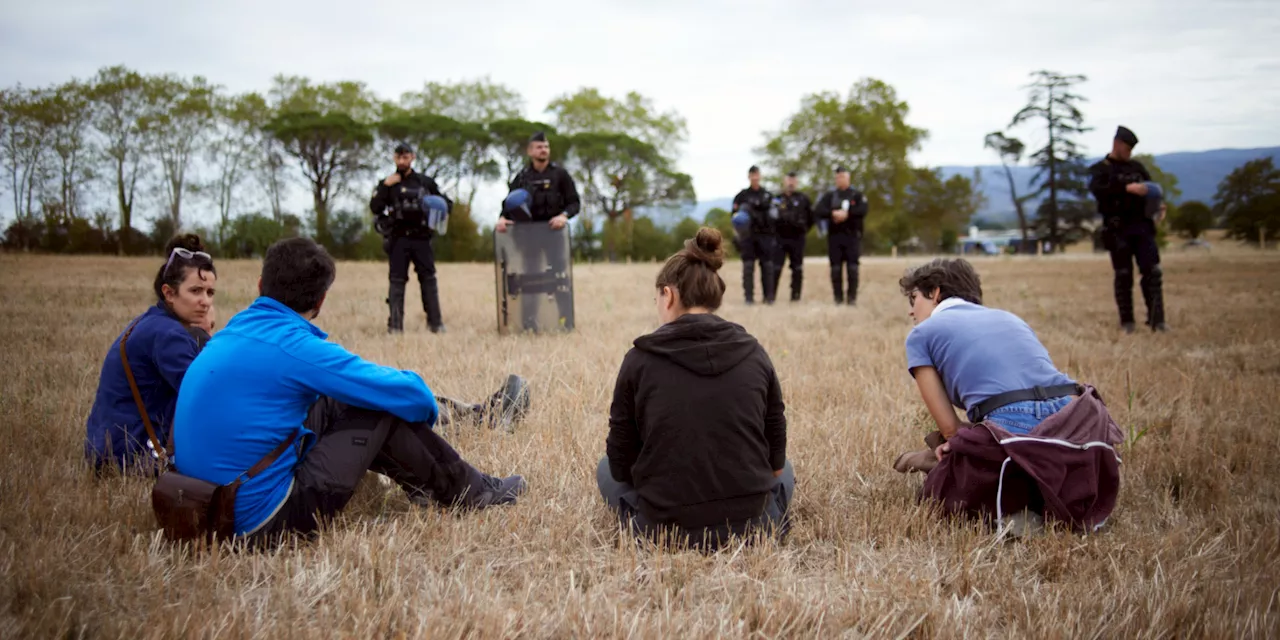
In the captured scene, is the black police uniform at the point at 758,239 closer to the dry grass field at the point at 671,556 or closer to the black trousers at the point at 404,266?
the black trousers at the point at 404,266

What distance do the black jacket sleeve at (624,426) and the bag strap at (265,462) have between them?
1277 millimetres

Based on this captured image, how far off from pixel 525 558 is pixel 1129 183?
913cm

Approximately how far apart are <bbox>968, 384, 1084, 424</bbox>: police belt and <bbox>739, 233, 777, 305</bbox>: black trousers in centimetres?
1087

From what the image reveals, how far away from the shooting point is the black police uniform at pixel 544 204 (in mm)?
9594

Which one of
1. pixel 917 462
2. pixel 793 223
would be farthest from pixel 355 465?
pixel 793 223

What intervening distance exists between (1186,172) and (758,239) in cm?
1397

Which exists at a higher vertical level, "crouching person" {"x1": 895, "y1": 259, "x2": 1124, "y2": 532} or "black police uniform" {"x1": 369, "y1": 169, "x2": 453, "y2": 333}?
"black police uniform" {"x1": 369, "y1": 169, "x2": 453, "y2": 333}

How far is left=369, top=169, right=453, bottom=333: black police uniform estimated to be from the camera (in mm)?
9766

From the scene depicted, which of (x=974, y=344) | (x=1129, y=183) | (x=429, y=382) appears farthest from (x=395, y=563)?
(x=1129, y=183)

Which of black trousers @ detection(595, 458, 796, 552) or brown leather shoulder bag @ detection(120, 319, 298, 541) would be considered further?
black trousers @ detection(595, 458, 796, 552)

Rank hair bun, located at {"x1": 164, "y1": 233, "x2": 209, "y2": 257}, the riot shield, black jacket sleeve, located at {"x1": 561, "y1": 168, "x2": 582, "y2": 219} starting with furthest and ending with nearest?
black jacket sleeve, located at {"x1": 561, "y1": 168, "x2": 582, "y2": 219}, the riot shield, hair bun, located at {"x1": 164, "y1": 233, "x2": 209, "y2": 257}

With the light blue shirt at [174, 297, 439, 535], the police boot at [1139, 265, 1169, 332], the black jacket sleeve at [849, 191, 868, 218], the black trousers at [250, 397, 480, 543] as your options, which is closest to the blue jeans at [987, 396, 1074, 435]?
the black trousers at [250, 397, 480, 543]

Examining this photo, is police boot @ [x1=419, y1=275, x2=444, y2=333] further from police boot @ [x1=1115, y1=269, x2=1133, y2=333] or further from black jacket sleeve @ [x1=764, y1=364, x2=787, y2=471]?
police boot @ [x1=1115, y1=269, x2=1133, y2=333]

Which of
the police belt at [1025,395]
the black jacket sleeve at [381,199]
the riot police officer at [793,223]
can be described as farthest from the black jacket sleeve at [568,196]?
the police belt at [1025,395]
